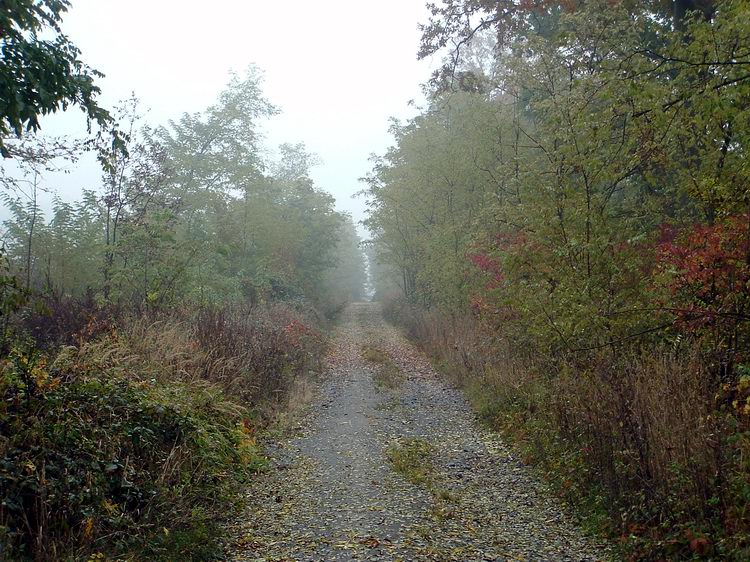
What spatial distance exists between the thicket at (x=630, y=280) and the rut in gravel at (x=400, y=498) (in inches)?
19.7

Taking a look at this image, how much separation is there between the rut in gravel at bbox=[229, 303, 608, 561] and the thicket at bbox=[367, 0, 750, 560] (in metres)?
0.50

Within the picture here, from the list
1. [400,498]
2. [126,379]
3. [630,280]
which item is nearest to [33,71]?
[126,379]

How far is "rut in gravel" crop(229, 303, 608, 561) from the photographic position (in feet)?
16.0

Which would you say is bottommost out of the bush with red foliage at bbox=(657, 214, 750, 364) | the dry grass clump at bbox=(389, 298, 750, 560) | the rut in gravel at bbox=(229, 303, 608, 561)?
the rut in gravel at bbox=(229, 303, 608, 561)

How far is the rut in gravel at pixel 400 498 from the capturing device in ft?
16.0

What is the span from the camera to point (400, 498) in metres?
6.12

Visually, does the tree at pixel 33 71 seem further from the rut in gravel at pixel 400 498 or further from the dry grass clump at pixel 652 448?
the dry grass clump at pixel 652 448

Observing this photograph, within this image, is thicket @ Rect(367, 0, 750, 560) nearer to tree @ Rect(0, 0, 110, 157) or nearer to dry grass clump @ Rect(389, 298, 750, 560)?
dry grass clump @ Rect(389, 298, 750, 560)

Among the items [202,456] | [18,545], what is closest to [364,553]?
[202,456]

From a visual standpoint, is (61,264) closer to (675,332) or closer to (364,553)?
(364,553)

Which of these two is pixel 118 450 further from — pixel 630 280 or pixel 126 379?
pixel 630 280

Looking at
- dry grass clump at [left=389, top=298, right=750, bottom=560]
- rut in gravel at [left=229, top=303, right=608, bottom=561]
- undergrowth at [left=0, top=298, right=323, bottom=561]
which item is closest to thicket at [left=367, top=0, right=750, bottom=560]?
dry grass clump at [left=389, top=298, right=750, bottom=560]

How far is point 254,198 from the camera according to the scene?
1033 inches

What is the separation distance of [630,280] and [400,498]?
4.37 meters
